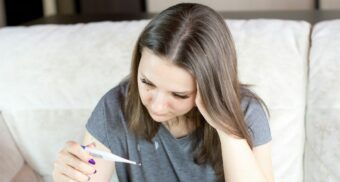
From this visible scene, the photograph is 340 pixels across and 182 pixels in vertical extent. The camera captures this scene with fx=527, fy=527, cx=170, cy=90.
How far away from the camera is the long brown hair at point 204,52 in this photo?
1032mm

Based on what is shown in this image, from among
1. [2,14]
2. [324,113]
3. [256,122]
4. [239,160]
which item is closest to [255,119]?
[256,122]

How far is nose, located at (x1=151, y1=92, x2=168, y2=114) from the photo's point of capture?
1.06 metres

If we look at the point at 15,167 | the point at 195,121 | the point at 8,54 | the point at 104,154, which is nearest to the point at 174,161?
the point at 195,121

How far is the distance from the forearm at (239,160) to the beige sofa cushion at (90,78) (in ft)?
0.72

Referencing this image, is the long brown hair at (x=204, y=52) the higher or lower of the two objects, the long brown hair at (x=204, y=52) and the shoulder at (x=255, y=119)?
the higher

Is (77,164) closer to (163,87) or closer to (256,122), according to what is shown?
Answer: (163,87)

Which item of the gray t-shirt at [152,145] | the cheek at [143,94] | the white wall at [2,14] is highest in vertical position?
the cheek at [143,94]

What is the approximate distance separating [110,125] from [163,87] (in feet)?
0.79

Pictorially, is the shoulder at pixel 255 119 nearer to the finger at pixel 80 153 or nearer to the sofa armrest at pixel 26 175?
the finger at pixel 80 153

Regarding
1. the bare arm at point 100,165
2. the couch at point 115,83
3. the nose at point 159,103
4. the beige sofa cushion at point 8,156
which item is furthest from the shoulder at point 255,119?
the beige sofa cushion at point 8,156

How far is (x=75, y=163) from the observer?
1.05 meters

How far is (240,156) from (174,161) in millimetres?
166

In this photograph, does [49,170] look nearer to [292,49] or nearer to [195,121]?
[195,121]

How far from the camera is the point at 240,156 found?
1163mm
